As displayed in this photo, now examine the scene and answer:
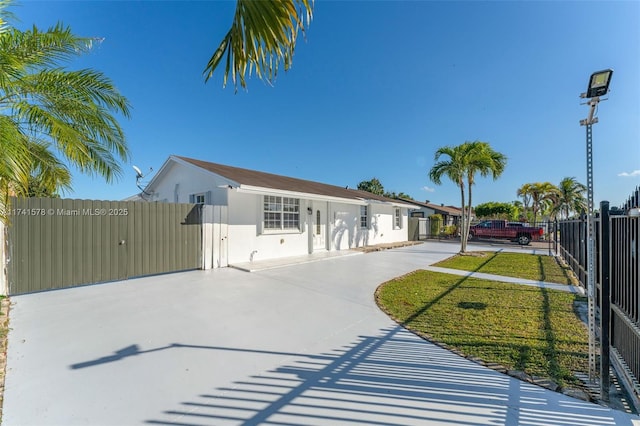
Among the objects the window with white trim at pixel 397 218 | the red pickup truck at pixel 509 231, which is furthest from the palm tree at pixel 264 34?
the red pickup truck at pixel 509 231

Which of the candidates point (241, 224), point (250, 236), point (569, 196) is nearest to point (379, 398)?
point (241, 224)

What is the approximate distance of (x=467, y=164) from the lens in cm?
1403

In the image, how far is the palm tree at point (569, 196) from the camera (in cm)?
2677

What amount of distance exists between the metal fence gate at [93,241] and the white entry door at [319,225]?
5745 millimetres

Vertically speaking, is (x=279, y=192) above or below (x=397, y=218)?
above

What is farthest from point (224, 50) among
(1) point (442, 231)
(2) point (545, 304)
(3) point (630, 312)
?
(1) point (442, 231)

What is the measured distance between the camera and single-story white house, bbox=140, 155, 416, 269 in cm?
966

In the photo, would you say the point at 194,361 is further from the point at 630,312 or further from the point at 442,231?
→ the point at 442,231

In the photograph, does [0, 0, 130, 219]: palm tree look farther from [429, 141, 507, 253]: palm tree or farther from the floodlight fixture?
[429, 141, 507, 253]: palm tree

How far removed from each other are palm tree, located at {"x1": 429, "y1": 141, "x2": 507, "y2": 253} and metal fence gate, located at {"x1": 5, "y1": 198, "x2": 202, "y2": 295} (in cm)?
1262

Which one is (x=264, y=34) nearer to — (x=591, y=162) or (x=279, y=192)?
(x=591, y=162)

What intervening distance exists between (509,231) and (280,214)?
19.4 meters

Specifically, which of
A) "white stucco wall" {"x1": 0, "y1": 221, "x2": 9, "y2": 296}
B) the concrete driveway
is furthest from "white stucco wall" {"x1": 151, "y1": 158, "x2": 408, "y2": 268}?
"white stucco wall" {"x1": 0, "y1": 221, "x2": 9, "y2": 296}

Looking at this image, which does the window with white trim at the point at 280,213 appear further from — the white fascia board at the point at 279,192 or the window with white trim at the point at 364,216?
the window with white trim at the point at 364,216
